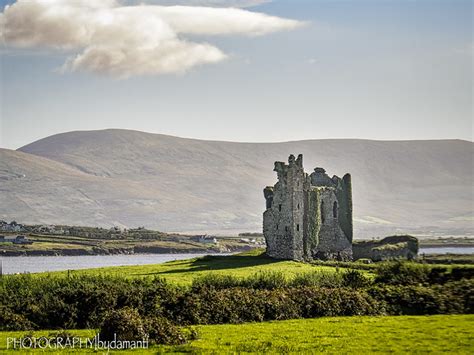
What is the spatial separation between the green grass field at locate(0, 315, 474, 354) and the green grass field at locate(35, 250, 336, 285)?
1445cm

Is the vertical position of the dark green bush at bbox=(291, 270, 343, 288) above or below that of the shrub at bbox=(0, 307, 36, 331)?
above

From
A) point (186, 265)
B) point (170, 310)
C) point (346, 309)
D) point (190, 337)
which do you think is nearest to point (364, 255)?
point (186, 265)

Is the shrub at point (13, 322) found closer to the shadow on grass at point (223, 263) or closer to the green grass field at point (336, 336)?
the green grass field at point (336, 336)

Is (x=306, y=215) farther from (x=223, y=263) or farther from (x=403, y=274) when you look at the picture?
(x=403, y=274)

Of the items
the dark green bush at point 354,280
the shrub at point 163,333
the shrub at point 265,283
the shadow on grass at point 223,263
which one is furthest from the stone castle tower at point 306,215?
the shrub at point 163,333

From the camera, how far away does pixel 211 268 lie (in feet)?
216

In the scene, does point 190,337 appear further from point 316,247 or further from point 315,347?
point 316,247

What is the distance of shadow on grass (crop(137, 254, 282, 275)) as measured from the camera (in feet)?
209

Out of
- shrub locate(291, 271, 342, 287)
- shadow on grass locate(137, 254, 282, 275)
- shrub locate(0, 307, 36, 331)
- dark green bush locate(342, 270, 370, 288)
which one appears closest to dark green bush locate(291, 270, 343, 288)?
shrub locate(291, 271, 342, 287)

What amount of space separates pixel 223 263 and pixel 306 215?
680 inches

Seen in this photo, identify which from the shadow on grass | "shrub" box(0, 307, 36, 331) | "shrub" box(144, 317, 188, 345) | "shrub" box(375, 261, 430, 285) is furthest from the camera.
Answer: the shadow on grass

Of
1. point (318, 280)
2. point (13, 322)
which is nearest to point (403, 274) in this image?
point (318, 280)

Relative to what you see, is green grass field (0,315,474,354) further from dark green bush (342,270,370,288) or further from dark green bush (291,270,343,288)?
dark green bush (342,270,370,288)

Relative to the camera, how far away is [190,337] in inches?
1305
